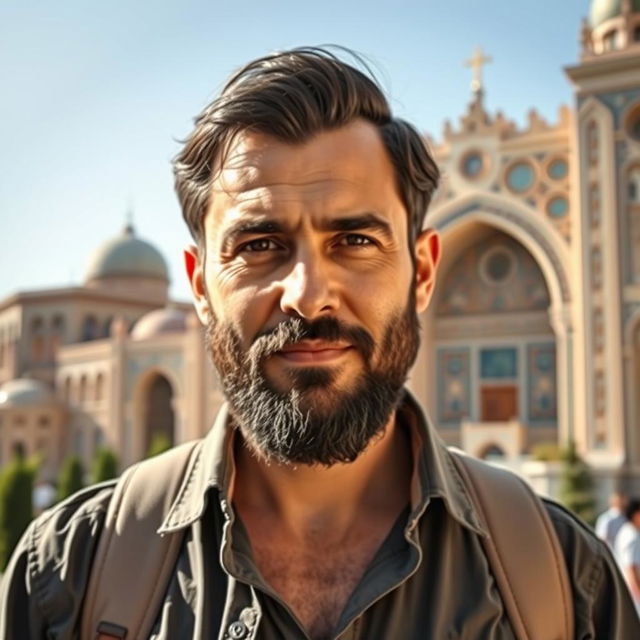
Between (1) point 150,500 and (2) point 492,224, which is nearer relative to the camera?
(1) point 150,500

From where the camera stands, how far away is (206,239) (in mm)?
1505

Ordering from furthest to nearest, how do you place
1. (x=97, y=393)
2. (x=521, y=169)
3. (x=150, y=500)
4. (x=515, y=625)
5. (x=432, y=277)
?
1. (x=97, y=393)
2. (x=521, y=169)
3. (x=432, y=277)
4. (x=150, y=500)
5. (x=515, y=625)

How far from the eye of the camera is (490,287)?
21609mm

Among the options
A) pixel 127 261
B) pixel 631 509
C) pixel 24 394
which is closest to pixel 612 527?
pixel 631 509

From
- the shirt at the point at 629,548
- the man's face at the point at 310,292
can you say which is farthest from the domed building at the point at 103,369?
the man's face at the point at 310,292

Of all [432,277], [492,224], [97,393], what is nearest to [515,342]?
[492,224]

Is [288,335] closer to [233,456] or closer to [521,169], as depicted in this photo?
[233,456]

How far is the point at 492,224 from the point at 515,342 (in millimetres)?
2670

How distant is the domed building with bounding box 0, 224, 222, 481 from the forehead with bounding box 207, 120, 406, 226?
22.2m

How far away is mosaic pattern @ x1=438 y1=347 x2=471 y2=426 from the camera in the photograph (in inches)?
844

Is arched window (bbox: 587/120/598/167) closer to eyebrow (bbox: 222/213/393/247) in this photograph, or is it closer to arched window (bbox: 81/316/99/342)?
arched window (bbox: 81/316/99/342)

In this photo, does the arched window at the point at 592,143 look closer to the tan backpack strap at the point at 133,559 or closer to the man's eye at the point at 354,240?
the man's eye at the point at 354,240

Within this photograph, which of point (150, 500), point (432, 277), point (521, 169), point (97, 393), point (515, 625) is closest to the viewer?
point (515, 625)

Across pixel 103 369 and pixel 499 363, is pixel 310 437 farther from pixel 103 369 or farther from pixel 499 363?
pixel 103 369
